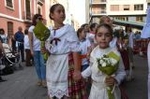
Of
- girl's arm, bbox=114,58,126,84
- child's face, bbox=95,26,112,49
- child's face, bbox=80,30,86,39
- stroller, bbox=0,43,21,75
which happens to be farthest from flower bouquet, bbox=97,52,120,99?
stroller, bbox=0,43,21,75

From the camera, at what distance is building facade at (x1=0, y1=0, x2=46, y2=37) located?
1041 inches

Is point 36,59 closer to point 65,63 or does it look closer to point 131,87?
point 131,87

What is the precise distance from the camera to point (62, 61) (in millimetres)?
4793

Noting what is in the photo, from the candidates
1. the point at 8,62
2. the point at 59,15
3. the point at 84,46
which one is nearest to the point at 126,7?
the point at 8,62

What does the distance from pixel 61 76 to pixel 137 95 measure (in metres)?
4.15

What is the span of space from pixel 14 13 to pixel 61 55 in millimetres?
25715

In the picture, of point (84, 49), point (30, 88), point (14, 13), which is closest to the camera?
point (84, 49)

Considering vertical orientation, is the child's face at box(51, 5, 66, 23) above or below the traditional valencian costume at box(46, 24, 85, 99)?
above

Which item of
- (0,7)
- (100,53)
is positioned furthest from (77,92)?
(0,7)

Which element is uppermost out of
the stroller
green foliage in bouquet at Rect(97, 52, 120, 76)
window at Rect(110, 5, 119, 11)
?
window at Rect(110, 5, 119, 11)

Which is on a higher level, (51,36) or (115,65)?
(51,36)

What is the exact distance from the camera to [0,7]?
25.3 metres

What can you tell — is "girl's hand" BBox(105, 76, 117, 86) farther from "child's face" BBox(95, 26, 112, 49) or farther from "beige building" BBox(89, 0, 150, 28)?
"beige building" BBox(89, 0, 150, 28)

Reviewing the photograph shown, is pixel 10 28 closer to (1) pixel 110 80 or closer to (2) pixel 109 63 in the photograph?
(1) pixel 110 80
